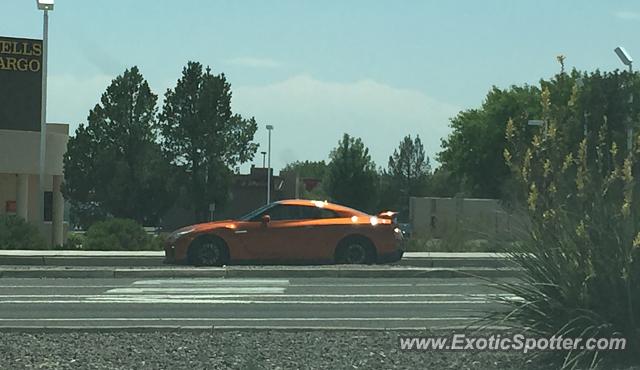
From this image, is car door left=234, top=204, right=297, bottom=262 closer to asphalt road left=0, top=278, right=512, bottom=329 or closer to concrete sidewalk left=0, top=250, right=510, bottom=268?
concrete sidewalk left=0, top=250, right=510, bottom=268

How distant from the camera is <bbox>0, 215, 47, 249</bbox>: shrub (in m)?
25.4

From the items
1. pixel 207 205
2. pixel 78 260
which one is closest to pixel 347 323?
pixel 78 260

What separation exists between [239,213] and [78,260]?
49585 millimetres

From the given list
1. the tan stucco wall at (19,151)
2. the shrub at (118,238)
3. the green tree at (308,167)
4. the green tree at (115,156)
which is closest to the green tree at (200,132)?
the green tree at (115,156)

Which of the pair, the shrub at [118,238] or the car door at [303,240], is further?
the shrub at [118,238]

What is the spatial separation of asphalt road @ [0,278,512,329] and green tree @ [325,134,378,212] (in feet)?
125

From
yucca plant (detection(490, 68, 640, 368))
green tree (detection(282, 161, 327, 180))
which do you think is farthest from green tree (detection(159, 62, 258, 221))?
green tree (detection(282, 161, 327, 180))

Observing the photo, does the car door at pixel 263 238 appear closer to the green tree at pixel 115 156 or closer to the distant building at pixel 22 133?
the distant building at pixel 22 133

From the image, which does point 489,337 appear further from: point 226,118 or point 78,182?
point 226,118

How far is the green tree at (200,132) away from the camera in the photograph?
43094mm

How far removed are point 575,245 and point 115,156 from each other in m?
33.8

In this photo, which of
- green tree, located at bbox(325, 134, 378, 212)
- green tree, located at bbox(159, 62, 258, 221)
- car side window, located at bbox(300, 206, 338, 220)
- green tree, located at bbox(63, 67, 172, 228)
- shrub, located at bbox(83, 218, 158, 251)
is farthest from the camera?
green tree, located at bbox(325, 134, 378, 212)

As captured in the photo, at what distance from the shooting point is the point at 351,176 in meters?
55.4

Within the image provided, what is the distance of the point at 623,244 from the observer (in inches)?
300
